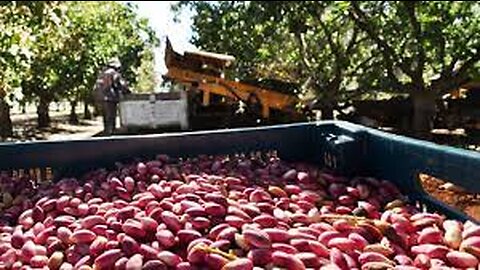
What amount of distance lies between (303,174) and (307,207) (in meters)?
0.39

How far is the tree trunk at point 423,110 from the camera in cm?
1191

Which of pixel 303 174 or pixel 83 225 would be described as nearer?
pixel 83 225

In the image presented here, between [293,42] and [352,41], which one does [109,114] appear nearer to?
[352,41]

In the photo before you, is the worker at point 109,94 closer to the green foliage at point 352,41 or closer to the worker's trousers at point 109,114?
the worker's trousers at point 109,114

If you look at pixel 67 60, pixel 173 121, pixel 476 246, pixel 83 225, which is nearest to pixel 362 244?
pixel 476 246

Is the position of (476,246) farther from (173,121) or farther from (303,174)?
(173,121)

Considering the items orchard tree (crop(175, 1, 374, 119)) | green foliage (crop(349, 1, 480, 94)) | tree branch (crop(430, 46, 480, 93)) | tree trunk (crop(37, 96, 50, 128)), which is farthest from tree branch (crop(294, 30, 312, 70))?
tree trunk (crop(37, 96, 50, 128))

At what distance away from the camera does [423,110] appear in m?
12.2

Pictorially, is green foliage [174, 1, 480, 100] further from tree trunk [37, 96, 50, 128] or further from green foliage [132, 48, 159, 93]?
green foliage [132, 48, 159, 93]

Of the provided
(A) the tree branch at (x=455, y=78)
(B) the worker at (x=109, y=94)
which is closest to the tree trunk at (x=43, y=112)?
(B) the worker at (x=109, y=94)

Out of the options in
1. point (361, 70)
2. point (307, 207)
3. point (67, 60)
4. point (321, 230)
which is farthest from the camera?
point (67, 60)

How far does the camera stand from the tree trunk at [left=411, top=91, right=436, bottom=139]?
11.9 m

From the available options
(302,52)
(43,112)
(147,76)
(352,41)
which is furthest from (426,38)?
(147,76)

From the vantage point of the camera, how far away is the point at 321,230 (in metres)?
2.50
